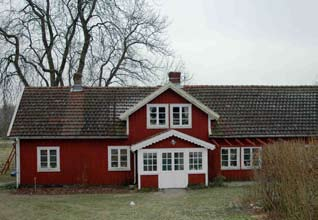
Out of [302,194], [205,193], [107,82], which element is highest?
[107,82]

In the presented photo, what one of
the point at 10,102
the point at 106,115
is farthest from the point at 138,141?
the point at 10,102

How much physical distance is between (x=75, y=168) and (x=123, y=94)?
19.3 feet

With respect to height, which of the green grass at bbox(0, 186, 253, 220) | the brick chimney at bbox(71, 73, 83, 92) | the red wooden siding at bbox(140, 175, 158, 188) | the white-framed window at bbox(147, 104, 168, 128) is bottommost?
the green grass at bbox(0, 186, 253, 220)

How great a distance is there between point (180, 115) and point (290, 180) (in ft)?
44.9

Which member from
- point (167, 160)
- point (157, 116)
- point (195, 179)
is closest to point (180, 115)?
point (157, 116)

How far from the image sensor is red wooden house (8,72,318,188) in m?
25.4

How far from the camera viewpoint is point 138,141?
1041 inches

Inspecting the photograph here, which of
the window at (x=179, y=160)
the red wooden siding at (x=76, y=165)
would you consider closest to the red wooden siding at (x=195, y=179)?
the window at (x=179, y=160)

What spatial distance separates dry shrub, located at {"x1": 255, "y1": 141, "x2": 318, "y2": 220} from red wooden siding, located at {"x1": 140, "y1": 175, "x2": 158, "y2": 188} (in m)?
9.37

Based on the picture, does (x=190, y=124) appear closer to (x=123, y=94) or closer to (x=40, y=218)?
(x=123, y=94)

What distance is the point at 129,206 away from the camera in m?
19.3

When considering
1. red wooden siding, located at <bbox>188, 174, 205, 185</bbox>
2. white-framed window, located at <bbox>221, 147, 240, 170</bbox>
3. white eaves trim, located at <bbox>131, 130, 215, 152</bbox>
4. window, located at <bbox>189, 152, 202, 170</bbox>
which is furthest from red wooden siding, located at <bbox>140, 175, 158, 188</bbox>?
white-framed window, located at <bbox>221, 147, 240, 170</bbox>

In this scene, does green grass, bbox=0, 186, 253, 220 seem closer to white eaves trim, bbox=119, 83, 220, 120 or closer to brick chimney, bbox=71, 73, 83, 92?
white eaves trim, bbox=119, 83, 220, 120

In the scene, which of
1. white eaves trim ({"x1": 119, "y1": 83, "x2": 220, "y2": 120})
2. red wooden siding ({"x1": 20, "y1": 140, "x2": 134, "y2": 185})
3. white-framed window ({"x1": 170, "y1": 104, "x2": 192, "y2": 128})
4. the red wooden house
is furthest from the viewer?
white-framed window ({"x1": 170, "y1": 104, "x2": 192, "y2": 128})
